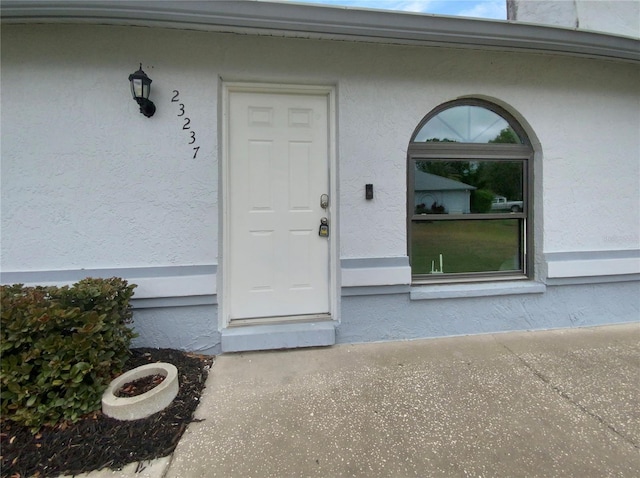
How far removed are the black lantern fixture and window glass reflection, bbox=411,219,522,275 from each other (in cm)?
261

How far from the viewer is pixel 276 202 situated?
2922mm

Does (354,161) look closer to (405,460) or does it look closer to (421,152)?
(421,152)

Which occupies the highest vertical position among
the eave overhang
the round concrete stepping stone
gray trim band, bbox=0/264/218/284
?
the eave overhang

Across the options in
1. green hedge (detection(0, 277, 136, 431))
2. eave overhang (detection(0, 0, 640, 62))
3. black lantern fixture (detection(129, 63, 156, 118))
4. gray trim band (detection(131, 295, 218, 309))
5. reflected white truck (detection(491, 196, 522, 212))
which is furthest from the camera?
reflected white truck (detection(491, 196, 522, 212))

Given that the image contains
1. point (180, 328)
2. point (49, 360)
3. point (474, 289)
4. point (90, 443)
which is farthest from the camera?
point (474, 289)

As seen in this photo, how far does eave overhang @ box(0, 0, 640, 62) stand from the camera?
222 cm

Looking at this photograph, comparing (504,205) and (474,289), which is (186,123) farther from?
(504,205)

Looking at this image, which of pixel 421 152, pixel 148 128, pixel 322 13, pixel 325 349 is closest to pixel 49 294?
pixel 148 128

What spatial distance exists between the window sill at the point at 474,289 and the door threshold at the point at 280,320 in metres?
0.90

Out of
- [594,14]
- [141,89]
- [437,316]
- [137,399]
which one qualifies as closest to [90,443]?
[137,399]

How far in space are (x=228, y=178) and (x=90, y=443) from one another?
206cm

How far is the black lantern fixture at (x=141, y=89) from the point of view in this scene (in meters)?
2.45

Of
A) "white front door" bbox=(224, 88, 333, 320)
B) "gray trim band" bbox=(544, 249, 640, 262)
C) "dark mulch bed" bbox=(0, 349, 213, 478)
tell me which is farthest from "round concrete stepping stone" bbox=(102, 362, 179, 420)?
"gray trim band" bbox=(544, 249, 640, 262)

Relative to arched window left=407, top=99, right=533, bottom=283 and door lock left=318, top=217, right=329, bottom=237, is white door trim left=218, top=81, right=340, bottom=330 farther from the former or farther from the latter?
arched window left=407, top=99, right=533, bottom=283
